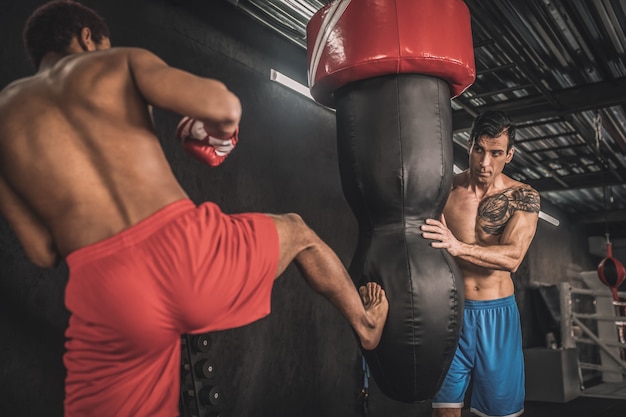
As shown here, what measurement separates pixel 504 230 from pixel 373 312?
1.21m

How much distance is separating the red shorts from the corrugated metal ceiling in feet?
8.83

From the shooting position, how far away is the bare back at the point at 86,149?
1429mm

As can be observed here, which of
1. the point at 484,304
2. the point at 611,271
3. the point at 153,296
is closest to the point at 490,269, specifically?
the point at 484,304

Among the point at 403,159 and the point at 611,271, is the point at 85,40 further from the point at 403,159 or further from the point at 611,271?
the point at 611,271

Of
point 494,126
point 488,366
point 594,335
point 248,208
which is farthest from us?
point 594,335

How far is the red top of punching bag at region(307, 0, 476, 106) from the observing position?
2053mm

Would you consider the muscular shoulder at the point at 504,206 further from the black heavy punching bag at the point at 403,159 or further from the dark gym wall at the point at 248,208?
the dark gym wall at the point at 248,208

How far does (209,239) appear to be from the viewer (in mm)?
1477

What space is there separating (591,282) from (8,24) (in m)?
9.84

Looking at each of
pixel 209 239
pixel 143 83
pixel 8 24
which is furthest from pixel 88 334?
pixel 8 24

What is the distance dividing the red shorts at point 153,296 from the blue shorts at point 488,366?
1506 millimetres

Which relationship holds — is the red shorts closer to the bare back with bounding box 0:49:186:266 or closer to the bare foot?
the bare back with bounding box 0:49:186:266

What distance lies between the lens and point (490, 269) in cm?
277

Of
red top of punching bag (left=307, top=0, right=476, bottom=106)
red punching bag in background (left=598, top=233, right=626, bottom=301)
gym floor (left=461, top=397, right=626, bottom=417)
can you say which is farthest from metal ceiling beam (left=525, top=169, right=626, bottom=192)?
red top of punching bag (left=307, top=0, right=476, bottom=106)
